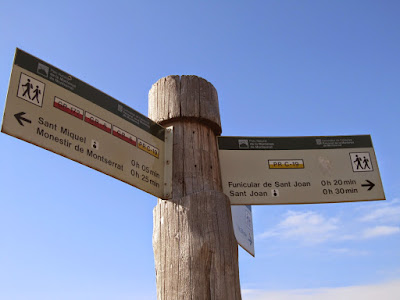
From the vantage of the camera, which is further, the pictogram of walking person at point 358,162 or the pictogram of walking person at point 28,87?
the pictogram of walking person at point 358,162

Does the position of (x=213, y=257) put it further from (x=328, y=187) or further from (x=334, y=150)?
(x=334, y=150)

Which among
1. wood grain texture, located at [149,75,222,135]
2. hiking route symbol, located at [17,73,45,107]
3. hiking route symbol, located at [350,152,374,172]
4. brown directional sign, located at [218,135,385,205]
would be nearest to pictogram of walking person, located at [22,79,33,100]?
hiking route symbol, located at [17,73,45,107]

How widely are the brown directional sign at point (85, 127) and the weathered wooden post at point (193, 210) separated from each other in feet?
0.35

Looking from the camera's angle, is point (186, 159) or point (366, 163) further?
point (366, 163)

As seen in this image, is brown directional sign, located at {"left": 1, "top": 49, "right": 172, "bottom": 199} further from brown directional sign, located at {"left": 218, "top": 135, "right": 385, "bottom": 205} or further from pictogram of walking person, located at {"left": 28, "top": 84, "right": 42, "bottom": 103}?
brown directional sign, located at {"left": 218, "top": 135, "right": 385, "bottom": 205}

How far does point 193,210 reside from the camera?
222 cm

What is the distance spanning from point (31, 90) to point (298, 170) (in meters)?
1.78

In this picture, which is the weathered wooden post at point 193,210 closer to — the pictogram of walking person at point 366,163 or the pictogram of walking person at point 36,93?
the pictogram of walking person at point 36,93

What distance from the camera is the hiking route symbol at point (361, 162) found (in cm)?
281

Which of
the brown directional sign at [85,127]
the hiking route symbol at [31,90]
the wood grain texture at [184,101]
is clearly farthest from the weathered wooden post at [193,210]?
the hiking route symbol at [31,90]

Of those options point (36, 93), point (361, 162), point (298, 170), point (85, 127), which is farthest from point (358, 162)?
point (36, 93)

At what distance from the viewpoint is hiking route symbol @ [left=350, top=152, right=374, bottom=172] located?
2812 mm

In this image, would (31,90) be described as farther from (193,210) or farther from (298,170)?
(298,170)

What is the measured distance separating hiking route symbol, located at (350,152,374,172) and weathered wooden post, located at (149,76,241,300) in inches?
39.5
